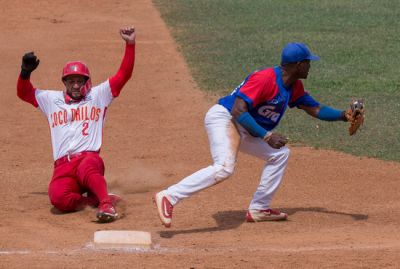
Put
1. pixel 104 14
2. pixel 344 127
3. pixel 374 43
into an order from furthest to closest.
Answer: pixel 104 14 < pixel 374 43 < pixel 344 127

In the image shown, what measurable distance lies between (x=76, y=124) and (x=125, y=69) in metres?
0.71

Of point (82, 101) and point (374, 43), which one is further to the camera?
point (374, 43)

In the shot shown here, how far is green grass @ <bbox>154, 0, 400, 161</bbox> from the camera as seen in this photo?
43.6 ft

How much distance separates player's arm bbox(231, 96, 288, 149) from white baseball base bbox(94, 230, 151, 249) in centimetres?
128

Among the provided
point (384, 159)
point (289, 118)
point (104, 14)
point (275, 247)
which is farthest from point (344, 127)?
point (104, 14)

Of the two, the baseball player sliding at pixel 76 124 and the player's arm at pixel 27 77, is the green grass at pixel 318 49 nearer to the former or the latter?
the baseball player sliding at pixel 76 124

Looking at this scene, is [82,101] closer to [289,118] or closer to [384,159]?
[384,159]

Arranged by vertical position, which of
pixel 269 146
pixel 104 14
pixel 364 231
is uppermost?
pixel 269 146

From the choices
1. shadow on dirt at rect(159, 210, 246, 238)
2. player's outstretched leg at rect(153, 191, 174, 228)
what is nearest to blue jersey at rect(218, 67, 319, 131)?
shadow on dirt at rect(159, 210, 246, 238)

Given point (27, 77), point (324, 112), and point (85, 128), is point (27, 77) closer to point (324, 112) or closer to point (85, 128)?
point (85, 128)

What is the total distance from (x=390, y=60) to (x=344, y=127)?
5.05 m

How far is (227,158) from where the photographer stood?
878 cm

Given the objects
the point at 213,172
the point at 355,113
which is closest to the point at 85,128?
the point at 213,172

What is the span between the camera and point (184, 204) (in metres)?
9.93
